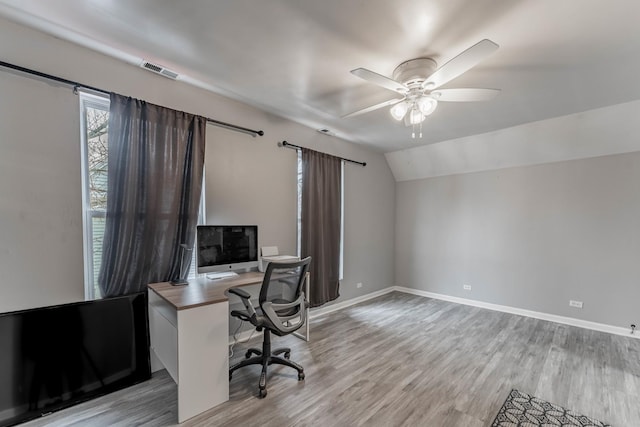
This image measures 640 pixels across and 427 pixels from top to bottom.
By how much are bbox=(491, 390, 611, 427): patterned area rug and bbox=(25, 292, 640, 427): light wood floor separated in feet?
0.24

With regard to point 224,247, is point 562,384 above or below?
below

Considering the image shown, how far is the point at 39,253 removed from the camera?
1.97m

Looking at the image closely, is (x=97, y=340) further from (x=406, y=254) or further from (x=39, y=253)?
(x=406, y=254)

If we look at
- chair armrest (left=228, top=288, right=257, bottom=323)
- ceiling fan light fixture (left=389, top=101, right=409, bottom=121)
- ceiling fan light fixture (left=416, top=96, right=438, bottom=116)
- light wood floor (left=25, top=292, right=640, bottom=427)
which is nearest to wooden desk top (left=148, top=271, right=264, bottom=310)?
chair armrest (left=228, top=288, right=257, bottom=323)

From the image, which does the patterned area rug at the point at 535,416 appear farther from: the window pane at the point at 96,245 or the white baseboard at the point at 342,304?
the window pane at the point at 96,245

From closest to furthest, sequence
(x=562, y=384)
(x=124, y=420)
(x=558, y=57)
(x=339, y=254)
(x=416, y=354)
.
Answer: (x=124, y=420) → (x=558, y=57) → (x=562, y=384) → (x=416, y=354) → (x=339, y=254)

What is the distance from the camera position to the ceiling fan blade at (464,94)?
2.12m

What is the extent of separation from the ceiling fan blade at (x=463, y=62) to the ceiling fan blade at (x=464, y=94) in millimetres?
109

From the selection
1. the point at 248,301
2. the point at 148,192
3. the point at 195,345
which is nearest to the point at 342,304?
the point at 248,301

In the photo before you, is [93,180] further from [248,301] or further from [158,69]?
[248,301]

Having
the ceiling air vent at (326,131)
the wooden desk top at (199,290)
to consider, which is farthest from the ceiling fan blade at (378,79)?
the wooden desk top at (199,290)

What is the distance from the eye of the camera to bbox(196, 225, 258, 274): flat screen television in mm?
2582

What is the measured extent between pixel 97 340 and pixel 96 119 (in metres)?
1.79

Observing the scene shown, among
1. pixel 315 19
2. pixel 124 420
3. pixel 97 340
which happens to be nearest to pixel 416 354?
pixel 124 420
